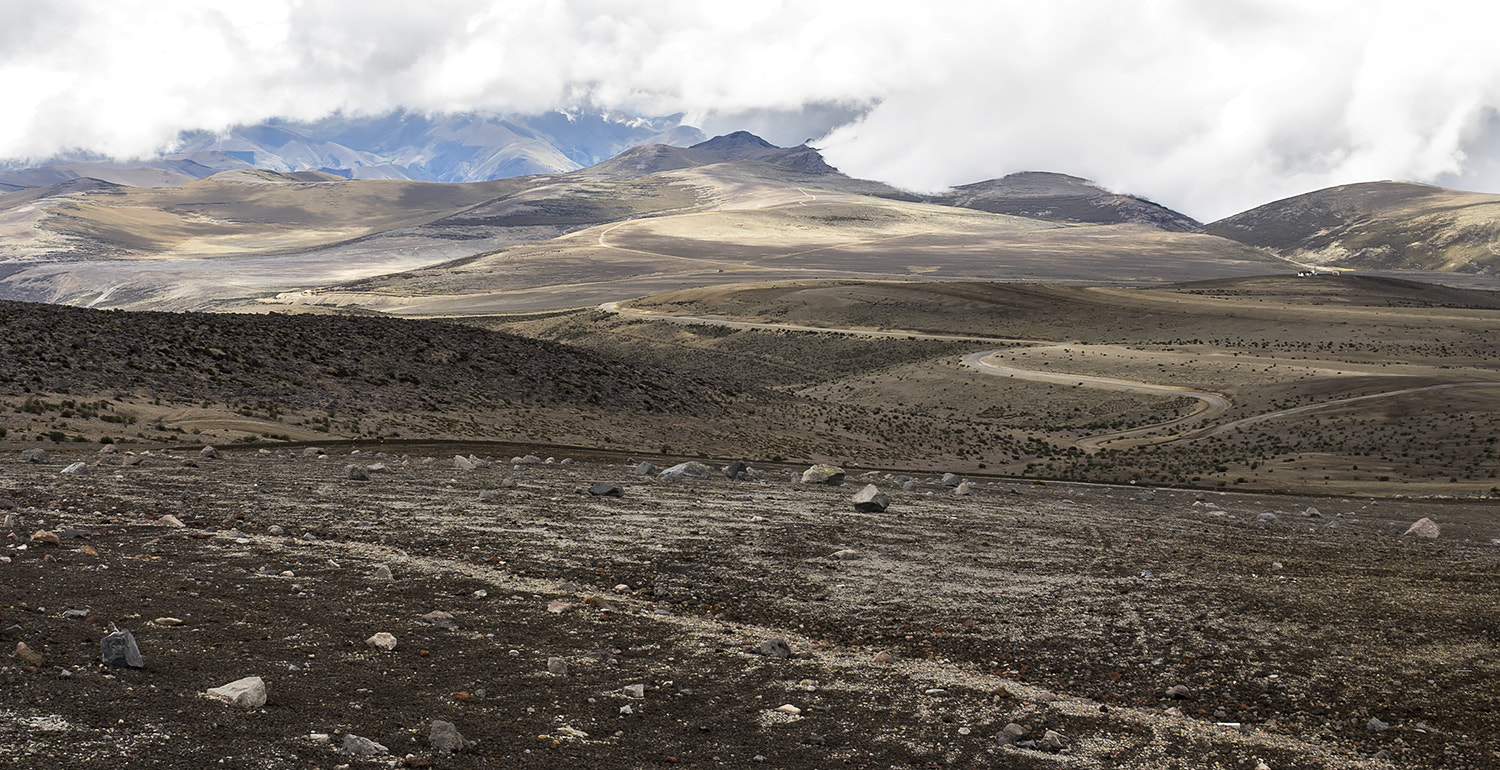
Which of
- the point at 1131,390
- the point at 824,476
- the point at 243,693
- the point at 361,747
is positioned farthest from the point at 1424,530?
the point at 1131,390

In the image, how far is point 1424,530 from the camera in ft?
69.6

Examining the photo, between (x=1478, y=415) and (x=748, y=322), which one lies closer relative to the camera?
(x=1478, y=415)

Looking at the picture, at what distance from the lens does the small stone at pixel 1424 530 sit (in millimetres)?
20906

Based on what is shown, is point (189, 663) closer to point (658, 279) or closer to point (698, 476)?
point (698, 476)

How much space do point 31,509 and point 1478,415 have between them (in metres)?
51.5

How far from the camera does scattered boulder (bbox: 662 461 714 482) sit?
24.2m

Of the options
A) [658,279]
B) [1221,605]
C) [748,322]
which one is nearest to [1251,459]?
[1221,605]

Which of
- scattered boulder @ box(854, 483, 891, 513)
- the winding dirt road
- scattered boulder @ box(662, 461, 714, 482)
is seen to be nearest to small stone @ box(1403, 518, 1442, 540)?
scattered boulder @ box(854, 483, 891, 513)

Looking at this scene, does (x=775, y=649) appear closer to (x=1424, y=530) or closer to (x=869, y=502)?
(x=869, y=502)

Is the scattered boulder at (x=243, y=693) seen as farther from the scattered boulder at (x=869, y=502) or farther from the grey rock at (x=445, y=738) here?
the scattered boulder at (x=869, y=502)

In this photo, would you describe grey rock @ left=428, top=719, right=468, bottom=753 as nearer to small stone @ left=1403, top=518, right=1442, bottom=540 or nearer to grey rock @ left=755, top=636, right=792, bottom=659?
grey rock @ left=755, top=636, right=792, bottom=659

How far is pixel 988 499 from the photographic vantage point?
24.7 metres

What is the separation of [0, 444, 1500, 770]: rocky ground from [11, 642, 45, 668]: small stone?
29mm

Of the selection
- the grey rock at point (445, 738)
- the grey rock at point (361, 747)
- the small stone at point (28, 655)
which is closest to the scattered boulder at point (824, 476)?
the grey rock at point (445, 738)
